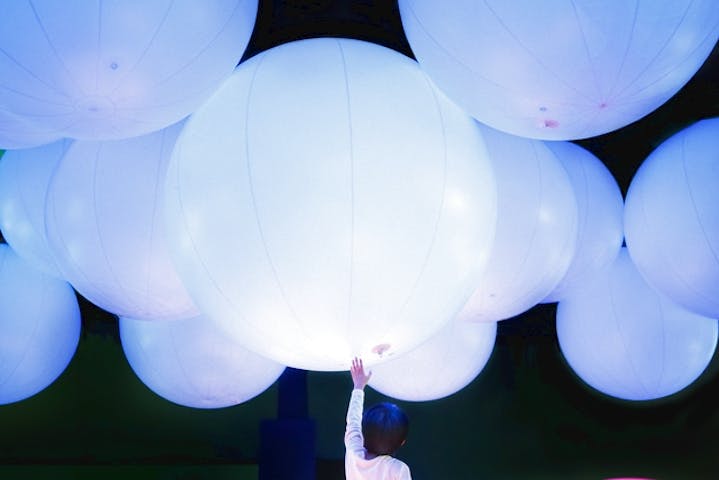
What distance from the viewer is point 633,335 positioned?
2256 mm

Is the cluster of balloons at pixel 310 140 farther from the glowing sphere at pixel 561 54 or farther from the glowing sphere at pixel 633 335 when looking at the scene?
the glowing sphere at pixel 633 335

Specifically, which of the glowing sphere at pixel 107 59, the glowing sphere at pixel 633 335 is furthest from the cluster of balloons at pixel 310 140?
the glowing sphere at pixel 633 335

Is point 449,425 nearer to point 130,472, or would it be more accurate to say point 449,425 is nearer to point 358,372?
point 130,472

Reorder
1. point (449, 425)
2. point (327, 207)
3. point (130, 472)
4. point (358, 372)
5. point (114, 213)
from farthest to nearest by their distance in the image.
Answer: point (449, 425) < point (130, 472) < point (114, 213) < point (358, 372) < point (327, 207)

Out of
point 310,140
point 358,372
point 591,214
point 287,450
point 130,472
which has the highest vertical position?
point 310,140

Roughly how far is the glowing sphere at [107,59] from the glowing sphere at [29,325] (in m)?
1.02

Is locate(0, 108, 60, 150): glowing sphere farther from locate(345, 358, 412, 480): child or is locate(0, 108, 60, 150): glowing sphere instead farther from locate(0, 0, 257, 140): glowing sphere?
locate(345, 358, 412, 480): child

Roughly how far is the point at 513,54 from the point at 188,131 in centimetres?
63

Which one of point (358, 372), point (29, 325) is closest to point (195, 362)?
point (29, 325)

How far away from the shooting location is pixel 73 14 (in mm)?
1149

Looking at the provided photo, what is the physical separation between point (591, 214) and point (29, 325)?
70.1 inches

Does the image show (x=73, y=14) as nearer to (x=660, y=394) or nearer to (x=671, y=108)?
(x=660, y=394)

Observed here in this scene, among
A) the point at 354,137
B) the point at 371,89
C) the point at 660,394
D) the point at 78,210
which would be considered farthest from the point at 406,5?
the point at 660,394

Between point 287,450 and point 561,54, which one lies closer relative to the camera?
point 561,54
